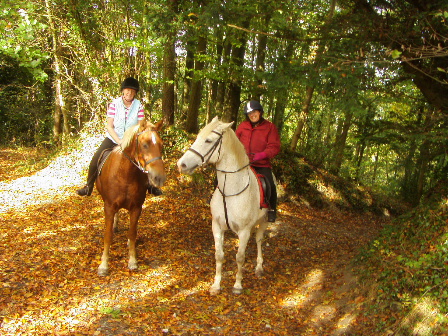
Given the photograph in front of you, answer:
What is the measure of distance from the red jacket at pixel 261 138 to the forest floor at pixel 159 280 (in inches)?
94.2

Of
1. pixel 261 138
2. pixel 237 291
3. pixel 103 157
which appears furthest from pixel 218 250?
pixel 103 157

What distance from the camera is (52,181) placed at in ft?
34.7

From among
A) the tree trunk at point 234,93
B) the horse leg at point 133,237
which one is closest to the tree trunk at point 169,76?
the tree trunk at point 234,93

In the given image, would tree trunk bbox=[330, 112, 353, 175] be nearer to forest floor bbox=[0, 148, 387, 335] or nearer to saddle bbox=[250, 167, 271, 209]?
forest floor bbox=[0, 148, 387, 335]

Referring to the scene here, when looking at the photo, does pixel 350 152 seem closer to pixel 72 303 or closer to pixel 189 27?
pixel 189 27

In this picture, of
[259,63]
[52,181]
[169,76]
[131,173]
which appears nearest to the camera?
[131,173]

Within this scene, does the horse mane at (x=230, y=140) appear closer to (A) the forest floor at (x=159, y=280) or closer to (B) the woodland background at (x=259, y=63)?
(B) the woodland background at (x=259, y=63)

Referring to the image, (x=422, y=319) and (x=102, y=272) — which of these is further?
(x=102, y=272)

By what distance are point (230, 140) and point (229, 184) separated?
689 millimetres

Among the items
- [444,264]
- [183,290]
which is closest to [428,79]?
[444,264]

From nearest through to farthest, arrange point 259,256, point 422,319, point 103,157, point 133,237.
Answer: point 422,319, point 133,237, point 103,157, point 259,256

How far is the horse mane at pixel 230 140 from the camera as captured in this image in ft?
13.8

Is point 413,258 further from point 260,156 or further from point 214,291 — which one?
point 214,291

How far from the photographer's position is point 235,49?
487 inches
